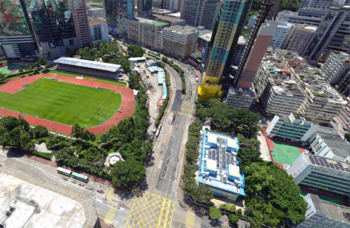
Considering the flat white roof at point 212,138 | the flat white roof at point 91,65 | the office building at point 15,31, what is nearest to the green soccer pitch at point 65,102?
the flat white roof at point 91,65

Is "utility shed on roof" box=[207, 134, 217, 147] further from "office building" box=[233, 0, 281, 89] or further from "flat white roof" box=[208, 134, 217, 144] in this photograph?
"office building" box=[233, 0, 281, 89]

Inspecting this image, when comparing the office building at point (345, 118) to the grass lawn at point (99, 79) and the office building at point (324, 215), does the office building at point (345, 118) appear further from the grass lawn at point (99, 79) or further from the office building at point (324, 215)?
the grass lawn at point (99, 79)

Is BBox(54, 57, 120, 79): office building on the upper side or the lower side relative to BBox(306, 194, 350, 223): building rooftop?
lower

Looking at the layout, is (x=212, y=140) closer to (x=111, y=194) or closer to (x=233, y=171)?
(x=233, y=171)

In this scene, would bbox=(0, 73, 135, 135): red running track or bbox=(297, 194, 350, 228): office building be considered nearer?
bbox=(297, 194, 350, 228): office building

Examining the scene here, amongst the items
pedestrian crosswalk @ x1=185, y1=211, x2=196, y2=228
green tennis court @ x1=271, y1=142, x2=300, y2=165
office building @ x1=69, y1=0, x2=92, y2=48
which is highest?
office building @ x1=69, y1=0, x2=92, y2=48

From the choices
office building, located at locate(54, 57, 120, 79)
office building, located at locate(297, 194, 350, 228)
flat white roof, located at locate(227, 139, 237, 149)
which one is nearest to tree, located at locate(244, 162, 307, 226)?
office building, located at locate(297, 194, 350, 228)

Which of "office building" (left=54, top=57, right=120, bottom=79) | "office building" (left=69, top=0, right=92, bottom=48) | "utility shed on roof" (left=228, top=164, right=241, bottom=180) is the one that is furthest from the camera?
"office building" (left=69, top=0, right=92, bottom=48)
